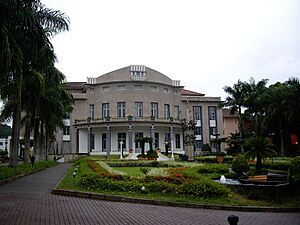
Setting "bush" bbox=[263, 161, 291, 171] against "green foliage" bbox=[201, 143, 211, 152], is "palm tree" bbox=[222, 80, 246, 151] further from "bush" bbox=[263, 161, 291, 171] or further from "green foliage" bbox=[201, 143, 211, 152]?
"bush" bbox=[263, 161, 291, 171]

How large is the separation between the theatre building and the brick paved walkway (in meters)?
41.4

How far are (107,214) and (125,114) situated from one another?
48023 millimetres

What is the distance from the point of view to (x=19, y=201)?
10.8m

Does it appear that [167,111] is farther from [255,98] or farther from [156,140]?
[255,98]

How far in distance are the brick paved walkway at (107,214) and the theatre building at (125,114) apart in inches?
1629

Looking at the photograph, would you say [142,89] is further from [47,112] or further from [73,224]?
[73,224]

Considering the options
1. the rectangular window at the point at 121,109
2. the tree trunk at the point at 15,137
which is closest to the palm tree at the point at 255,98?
the rectangular window at the point at 121,109

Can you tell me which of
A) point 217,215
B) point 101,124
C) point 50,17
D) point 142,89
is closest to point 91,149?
point 101,124

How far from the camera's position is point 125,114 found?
5694 centimetres

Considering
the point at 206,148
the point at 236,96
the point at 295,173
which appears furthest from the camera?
the point at 206,148

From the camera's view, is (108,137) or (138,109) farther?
(138,109)

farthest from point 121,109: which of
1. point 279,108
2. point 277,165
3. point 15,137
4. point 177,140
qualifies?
point 277,165

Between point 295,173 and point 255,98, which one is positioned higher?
point 255,98

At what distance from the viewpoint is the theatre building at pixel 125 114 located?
5406 centimetres
